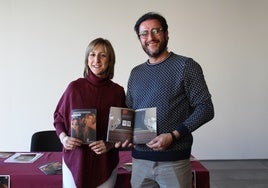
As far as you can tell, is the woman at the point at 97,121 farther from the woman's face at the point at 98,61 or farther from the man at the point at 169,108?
the man at the point at 169,108

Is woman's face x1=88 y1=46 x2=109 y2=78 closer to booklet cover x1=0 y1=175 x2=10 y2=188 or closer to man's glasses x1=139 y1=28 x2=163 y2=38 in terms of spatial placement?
man's glasses x1=139 y1=28 x2=163 y2=38

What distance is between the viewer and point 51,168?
1892 millimetres

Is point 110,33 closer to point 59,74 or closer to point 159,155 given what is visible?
point 59,74

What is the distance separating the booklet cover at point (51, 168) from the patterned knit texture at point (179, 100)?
66 centimetres

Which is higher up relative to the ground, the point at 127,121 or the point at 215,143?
the point at 127,121

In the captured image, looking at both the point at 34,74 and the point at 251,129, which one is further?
the point at 251,129

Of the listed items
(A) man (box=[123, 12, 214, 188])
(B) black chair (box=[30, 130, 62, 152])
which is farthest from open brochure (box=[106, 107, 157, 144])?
(B) black chair (box=[30, 130, 62, 152])

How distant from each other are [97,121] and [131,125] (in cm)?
20

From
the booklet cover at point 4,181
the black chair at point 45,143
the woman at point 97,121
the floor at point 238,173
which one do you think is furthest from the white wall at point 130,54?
the woman at point 97,121

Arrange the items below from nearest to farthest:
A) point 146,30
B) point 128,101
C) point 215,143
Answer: point 146,30, point 128,101, point 215,143

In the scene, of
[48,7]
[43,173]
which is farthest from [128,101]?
[48,7]

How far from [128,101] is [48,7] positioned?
120 inches

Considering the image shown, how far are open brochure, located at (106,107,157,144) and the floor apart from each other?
2.33 meters

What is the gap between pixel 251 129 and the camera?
450 cm
